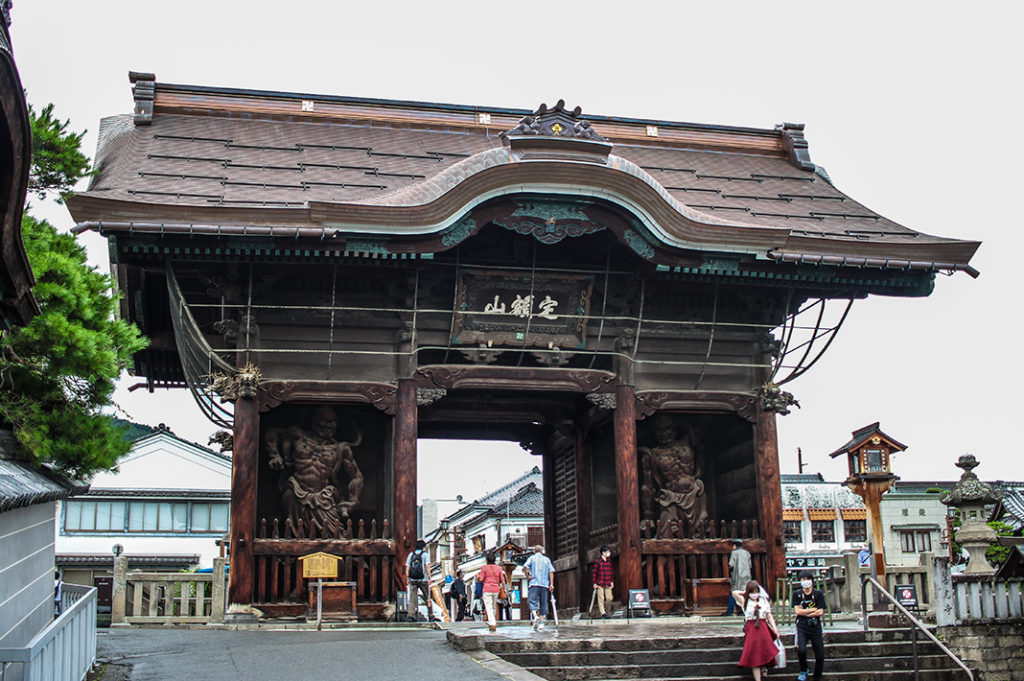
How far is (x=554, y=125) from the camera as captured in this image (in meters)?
18.6

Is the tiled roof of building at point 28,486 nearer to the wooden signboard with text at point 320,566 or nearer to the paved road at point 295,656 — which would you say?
the paved road at point 295,656

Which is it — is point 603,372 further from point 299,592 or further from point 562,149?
point 299,592

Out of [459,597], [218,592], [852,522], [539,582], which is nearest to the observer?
[539,582]

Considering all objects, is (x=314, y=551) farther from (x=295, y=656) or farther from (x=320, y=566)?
(x=295, y=656)

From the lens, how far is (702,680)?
502 inches

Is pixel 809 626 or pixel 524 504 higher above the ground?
pixel 524 504

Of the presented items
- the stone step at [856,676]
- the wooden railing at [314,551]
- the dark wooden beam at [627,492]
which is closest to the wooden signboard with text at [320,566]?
the wooden railing at [314,551]

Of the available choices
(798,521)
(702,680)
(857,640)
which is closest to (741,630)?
(857,640)

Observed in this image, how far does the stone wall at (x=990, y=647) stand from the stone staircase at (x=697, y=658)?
3.39 feet

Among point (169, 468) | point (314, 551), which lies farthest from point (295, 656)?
point (169, 468)

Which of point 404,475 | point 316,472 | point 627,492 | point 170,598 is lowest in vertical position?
point 170,598

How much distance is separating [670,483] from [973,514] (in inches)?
224

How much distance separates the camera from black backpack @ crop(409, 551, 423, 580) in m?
17.6

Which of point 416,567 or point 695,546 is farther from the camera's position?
point 695,546
